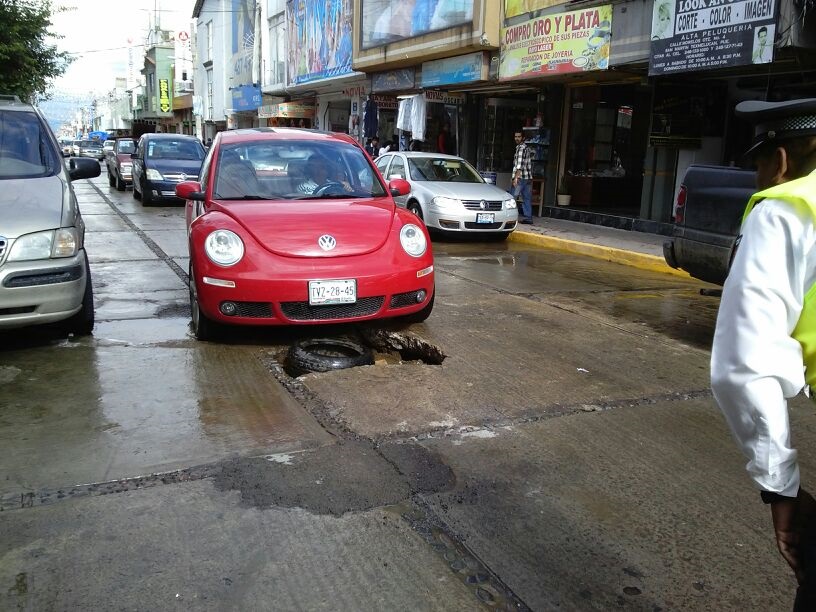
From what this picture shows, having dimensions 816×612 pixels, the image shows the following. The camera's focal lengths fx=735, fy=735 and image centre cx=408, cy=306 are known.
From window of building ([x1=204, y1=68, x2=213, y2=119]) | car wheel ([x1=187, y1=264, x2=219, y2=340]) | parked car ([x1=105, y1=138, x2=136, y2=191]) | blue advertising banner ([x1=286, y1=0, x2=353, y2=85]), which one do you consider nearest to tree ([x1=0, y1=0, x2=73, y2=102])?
parked car ([x1=105, y1=138, x2=136, y2=191])

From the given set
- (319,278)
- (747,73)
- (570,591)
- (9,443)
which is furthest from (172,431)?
(747,73)

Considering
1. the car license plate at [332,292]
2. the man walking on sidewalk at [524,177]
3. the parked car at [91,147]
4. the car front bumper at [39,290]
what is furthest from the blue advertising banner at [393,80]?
the parked car at [91,147]

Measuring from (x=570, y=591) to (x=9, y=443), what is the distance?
282cm

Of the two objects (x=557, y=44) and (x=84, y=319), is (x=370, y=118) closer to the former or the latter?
(x=557, y=44)

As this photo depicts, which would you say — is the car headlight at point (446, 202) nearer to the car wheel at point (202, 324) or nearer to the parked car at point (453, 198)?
the parked car at point (453, 198)

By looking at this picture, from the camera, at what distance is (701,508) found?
3.12m

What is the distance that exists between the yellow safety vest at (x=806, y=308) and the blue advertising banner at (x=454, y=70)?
15.0 m

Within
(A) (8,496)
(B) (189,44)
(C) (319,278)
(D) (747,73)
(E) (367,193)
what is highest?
(B) (189,44)

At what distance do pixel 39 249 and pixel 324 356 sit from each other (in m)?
2.03

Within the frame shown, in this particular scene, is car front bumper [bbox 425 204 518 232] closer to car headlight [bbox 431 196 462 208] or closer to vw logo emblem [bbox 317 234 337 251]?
car headlight [bbox 431 196 462 208]

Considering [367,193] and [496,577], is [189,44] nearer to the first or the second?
[367,193]

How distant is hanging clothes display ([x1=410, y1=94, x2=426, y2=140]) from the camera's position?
1861cm

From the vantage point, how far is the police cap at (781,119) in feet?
5.24

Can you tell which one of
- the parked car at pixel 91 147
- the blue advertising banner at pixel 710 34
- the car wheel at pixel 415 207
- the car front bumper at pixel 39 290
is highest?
the blue advertising banner at pixel 710 34
